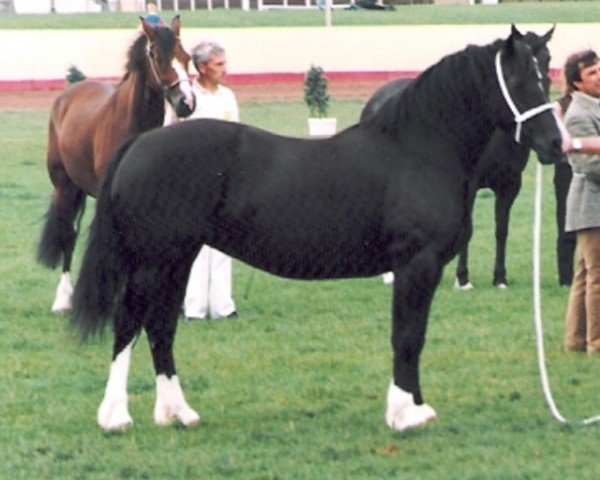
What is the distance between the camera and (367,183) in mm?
7594

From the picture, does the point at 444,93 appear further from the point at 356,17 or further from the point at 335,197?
the point at 356,17

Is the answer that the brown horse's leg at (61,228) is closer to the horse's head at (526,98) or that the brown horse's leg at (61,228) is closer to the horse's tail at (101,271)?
the horse's tail at (101,271)

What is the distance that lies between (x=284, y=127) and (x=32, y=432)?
19.0 metres

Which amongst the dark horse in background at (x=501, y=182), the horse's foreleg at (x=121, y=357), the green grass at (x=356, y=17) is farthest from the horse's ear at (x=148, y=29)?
the green grass at (x=356, y=17)

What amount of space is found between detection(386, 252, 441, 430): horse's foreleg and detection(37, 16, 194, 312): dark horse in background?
9.26ft

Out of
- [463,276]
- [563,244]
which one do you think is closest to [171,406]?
[463,276]

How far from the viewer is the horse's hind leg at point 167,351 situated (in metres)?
7.81

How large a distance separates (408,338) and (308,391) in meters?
1.23

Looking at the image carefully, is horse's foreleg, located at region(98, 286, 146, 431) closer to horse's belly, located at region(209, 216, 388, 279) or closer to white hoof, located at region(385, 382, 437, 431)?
horse's belly, located at region(209, 216, 388, 279)

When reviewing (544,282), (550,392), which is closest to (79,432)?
(550,392)

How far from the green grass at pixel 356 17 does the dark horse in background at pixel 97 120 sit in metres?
28.3

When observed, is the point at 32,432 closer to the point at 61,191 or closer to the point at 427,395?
the point at 427,395

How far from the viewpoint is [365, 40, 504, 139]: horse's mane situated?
7609 millimetres

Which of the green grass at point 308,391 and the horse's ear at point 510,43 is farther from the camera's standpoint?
the horse's ear at point 510,43
